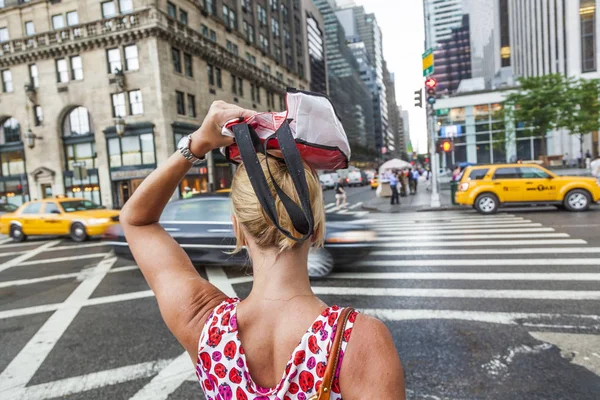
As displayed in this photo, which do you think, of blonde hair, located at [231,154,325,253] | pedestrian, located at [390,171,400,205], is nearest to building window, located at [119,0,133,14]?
pedestrian, located at [390,171,400,205]

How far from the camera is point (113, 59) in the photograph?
29.3 meters

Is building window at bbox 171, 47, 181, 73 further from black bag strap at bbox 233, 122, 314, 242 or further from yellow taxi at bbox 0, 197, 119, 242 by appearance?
black bag strap at bbox 233, 122, 314, 242

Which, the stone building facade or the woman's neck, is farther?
the stone building facade

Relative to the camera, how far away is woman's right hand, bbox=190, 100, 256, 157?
3.91ft

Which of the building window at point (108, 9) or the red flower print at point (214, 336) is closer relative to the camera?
the red flower print at point (214, 336)

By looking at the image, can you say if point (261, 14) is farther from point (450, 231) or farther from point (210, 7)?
point (450, 231)

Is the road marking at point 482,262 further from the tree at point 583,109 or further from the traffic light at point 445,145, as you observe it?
the tree at point 583,109

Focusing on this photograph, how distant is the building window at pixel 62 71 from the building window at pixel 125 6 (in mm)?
6465

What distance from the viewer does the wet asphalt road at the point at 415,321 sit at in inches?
129

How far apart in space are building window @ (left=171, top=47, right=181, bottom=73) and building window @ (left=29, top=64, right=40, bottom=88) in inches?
476

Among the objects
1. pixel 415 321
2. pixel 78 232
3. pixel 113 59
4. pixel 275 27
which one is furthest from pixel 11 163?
pixel 415 321

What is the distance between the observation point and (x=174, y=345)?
415 cm

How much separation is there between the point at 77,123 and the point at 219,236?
2977 centimetres

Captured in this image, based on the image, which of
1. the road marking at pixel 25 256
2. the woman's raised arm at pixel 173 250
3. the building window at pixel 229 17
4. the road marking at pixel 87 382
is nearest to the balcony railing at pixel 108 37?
the building window at pixel 229 17
